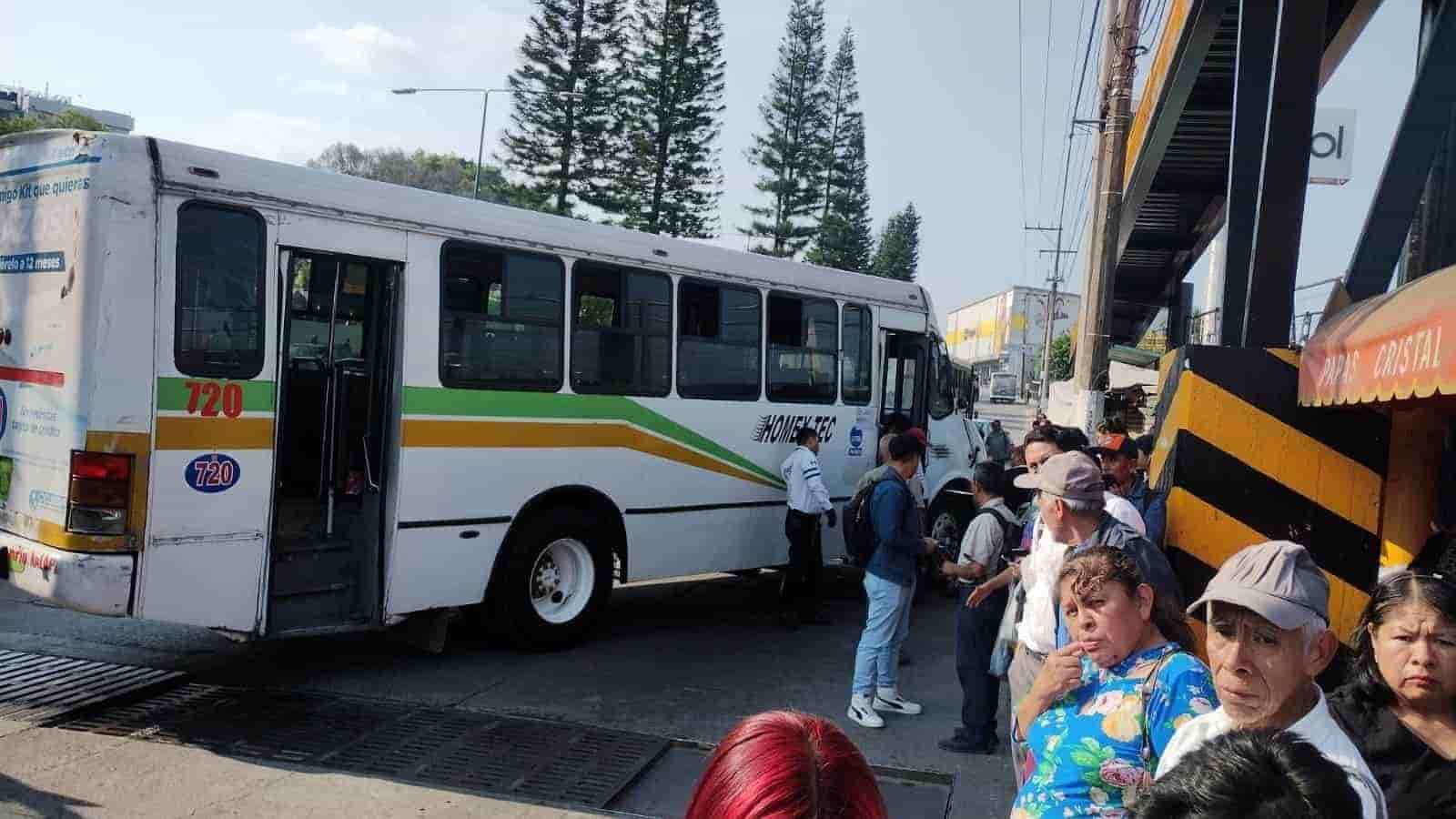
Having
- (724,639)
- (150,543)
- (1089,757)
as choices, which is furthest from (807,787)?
(724,639)

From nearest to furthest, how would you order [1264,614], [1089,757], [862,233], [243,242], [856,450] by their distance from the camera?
[1264,614], [1089,757], [243,242], [856,450], [862,233]

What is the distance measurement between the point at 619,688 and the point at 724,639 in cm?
168

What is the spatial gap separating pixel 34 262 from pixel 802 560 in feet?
19.2

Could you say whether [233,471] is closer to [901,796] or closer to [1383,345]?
[901,796]

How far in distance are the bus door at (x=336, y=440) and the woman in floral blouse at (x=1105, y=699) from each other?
Answer: 16.7ft

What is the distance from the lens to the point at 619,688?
6.97 metres

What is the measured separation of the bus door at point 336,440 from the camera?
674cm

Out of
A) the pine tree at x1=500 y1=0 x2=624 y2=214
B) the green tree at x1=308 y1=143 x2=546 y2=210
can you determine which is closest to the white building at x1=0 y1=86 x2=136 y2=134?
the green tree at x1=308 y1=143 x2=546 y2=210

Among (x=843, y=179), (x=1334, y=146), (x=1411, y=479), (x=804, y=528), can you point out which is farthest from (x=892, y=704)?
(x=843, y=179)

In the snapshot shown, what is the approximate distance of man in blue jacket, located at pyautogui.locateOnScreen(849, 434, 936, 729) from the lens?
6227 mm

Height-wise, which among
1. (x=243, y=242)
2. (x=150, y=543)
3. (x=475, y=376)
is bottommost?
(x=150, y=543)

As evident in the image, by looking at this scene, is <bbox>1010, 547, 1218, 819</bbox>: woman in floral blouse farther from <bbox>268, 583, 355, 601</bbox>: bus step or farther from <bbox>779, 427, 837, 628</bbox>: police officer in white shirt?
<bbox>779, 427, 837, 628</bbox>: police officer in white shirt

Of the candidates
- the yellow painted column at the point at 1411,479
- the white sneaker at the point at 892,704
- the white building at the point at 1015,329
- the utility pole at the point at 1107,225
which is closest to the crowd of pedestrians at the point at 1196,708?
the yellow painted column at the point at 1411,479

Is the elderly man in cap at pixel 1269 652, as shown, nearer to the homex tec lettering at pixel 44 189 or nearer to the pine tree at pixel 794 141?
the homex tec lettering at pixel 44 189
